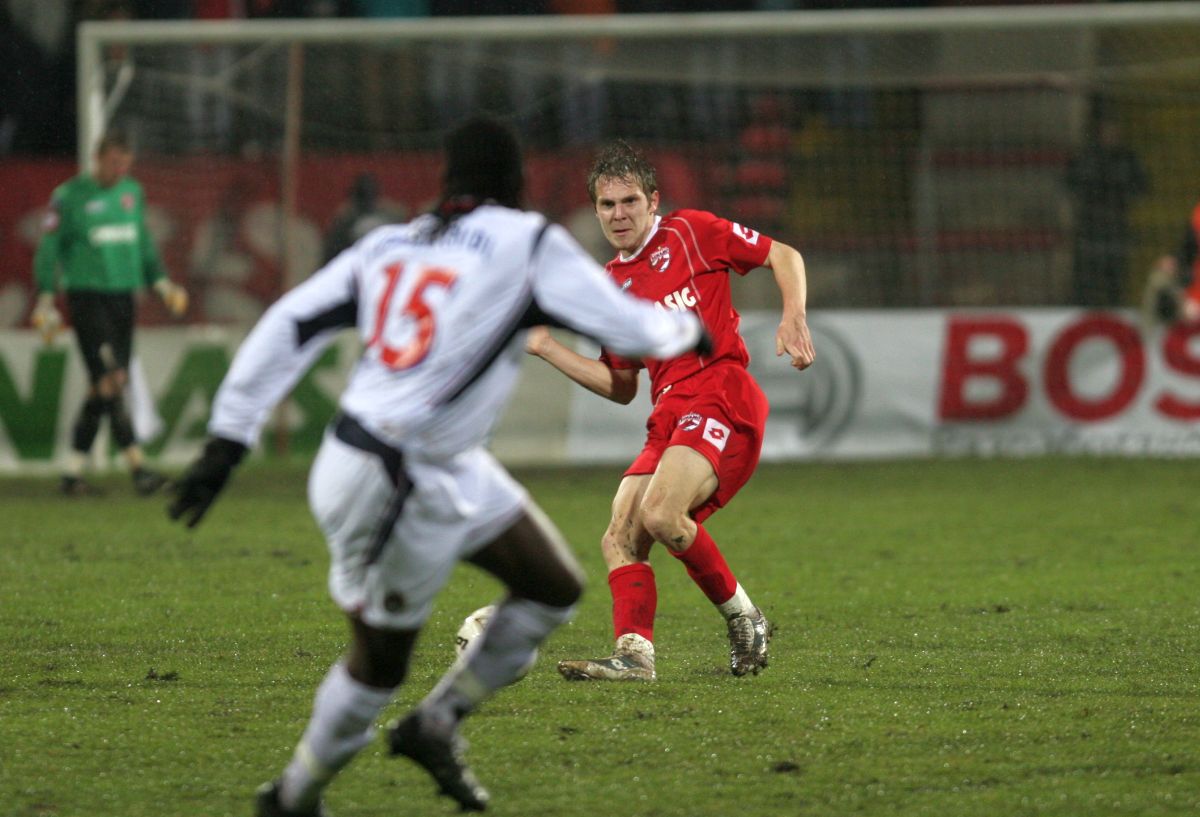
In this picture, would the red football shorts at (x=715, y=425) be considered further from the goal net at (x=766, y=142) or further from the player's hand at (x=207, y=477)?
the goal net at (x=766, y=142)

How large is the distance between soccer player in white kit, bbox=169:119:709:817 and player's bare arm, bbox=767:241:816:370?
165 centimetres

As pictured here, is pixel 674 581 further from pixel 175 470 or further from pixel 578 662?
pixel 175 470

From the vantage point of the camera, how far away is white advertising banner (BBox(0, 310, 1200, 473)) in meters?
13.9

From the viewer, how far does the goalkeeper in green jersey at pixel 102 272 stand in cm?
1206

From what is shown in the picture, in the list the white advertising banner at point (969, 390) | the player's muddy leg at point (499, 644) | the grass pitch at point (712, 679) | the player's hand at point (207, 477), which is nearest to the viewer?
the player's hand at point (207, 477)

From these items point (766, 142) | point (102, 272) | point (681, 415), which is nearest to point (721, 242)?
point (681, 415)

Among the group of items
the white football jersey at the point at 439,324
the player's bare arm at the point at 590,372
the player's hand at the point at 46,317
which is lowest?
the player's hand at the point at 46,317

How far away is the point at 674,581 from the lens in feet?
28.4

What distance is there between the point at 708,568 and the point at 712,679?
379 mm

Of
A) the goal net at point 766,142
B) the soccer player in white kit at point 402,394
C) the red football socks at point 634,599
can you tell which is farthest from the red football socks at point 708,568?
the goal net at point 766,142

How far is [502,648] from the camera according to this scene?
434cm

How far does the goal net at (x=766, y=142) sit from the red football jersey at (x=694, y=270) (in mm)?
8361

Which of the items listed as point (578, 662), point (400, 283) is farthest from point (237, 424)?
point (578, 662)

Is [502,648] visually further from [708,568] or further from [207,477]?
[708,568]
